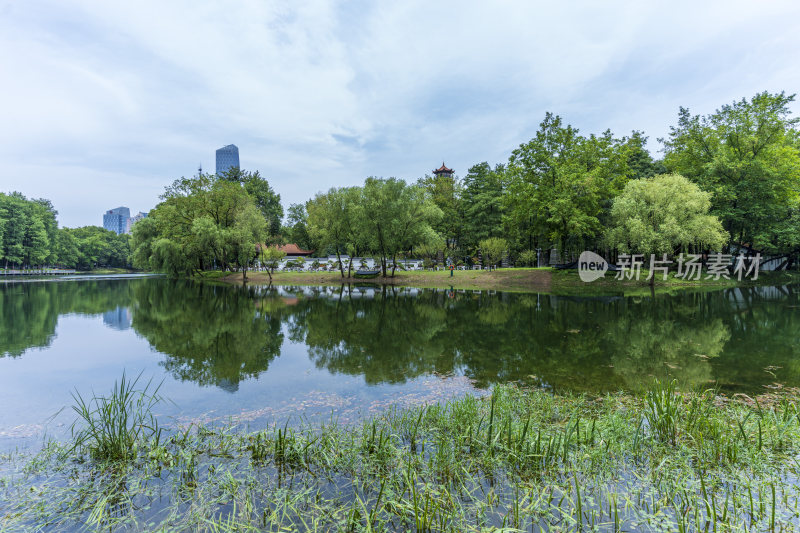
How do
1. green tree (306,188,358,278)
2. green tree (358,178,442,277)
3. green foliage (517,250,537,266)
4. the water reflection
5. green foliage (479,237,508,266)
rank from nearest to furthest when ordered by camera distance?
1. the water reflection
2. green tree (358,178,442,277)
3. green tree (306,188,358,278)
4. green foliage (479,237,508,266)
5. green foliage (517,250,537,266)

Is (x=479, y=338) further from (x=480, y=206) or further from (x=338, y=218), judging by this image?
(x=480, y=206)

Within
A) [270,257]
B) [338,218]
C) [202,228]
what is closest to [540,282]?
[338,218]

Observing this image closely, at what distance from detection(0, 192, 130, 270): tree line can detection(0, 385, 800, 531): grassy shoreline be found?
83.8 meters

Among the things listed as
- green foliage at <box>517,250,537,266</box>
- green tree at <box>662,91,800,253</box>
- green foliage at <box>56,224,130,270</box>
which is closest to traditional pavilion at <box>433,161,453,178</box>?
green foliage at <box>517,250,537,266</box>

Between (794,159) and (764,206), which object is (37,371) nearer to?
(764,206)

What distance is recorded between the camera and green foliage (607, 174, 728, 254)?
3031 centimetres

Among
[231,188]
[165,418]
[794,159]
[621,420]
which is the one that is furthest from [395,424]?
[231,188]

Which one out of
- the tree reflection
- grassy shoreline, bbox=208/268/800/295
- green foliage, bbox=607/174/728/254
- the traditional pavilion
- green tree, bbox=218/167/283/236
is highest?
the traditional pavilion

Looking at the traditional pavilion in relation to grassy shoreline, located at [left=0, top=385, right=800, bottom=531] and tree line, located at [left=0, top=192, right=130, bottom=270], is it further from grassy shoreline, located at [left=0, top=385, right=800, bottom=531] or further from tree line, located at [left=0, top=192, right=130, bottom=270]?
grassy shoreline, located at [left=0, top=385, right=800, bottom=531]

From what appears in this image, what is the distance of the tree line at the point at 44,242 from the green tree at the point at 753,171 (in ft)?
333

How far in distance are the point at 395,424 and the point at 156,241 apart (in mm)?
59783

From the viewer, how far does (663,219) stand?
103ft

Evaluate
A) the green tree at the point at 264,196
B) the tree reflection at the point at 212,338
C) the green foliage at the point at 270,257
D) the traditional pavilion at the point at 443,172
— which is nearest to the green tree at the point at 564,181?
the tree reflection at the point at 212,338

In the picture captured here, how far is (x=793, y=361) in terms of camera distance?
33.4 feet
